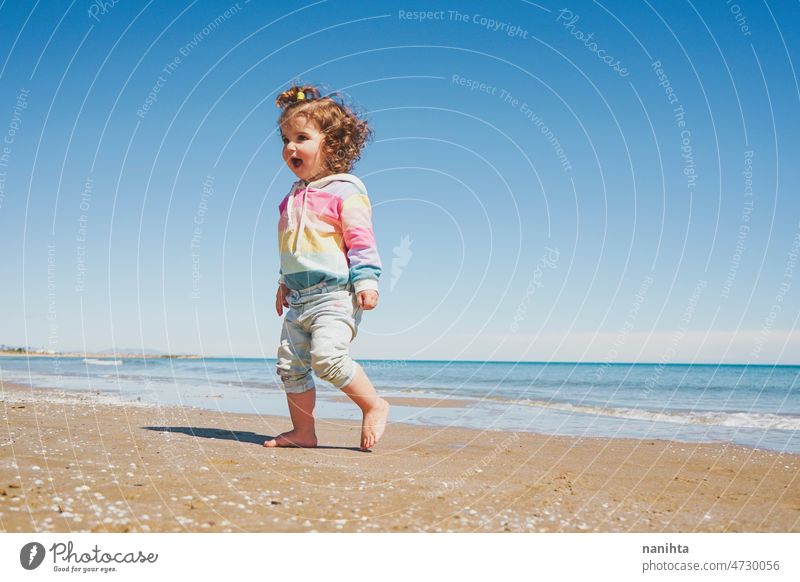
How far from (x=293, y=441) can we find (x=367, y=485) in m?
1.61

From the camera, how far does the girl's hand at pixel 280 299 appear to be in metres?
5.30

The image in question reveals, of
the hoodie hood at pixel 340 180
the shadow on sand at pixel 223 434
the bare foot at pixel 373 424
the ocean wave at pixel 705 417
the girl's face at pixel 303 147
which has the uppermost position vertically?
the girl's face at pixel 303 147

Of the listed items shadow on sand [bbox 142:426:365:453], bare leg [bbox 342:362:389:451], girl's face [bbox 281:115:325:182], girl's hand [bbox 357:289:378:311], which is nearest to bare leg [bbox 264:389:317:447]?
shadow on sand [bbox 142:426:365:453]

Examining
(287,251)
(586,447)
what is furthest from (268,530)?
(586,447)

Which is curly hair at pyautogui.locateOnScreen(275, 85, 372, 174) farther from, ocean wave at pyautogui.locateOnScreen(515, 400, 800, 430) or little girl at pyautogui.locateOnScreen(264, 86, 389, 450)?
ocean wave at pyautogui.locateOnScreen(515, 400, 800, 430)

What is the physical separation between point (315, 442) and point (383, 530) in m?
2.43

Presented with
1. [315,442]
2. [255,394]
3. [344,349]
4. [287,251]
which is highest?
[287,251]

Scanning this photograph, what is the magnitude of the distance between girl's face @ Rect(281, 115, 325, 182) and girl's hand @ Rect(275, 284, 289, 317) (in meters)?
0.96

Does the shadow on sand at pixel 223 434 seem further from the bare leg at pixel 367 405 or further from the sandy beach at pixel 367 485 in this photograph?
the bare leg at pixel 367 405

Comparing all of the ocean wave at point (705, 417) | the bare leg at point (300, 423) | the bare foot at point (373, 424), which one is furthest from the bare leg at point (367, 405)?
the ocean wave at point (705, 417)

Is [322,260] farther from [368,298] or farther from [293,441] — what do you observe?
Answer: [293,441]

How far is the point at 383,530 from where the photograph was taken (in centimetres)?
297

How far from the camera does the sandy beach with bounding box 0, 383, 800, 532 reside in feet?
9.86
